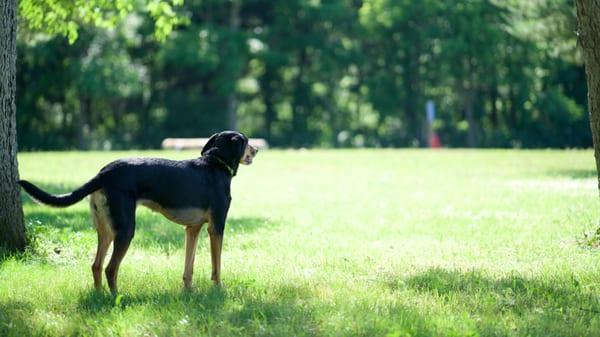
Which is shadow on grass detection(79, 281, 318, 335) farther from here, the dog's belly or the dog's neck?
the dog's neck

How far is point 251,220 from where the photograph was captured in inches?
446

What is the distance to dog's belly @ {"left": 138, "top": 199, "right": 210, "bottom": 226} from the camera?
6.13 meters

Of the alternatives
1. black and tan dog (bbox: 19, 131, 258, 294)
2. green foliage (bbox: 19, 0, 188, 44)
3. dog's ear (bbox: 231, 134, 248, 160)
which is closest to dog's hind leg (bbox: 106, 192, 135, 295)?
black and tan dog (bbox: 19, 131, 258, 294)

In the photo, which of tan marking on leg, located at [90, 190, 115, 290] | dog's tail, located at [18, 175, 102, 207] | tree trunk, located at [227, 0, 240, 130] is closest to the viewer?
dog's tail, located at [18, 175, 102, 207]

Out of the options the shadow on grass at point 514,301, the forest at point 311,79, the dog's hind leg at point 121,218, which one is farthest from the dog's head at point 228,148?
the forest at point 311,79

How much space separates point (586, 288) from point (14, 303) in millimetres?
4582

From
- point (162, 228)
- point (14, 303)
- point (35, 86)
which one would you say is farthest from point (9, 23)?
point (35, 86)

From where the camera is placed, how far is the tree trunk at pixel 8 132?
24.2 ft

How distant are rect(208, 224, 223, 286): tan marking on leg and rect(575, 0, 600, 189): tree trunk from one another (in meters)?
4.00

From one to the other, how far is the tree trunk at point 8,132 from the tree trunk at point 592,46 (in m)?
5.60

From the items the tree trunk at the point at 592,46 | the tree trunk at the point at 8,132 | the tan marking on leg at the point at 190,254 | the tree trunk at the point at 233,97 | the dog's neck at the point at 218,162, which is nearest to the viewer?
the tan marking on leg at the point at 190,254

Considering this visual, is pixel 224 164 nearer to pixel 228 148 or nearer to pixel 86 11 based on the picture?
pixel 228 148

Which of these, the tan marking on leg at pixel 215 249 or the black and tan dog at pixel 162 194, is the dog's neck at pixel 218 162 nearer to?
the black and tan dog at pixel 162 194

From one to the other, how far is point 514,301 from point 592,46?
120 inches
